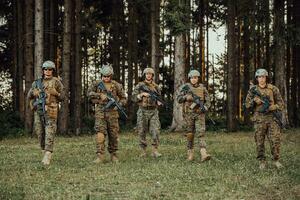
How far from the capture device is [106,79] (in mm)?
14523

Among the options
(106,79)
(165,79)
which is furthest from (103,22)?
(106,79)

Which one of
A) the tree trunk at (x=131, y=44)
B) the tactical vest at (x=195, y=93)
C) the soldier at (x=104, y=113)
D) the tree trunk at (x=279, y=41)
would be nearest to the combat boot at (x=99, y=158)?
the soldier at (x=104, y=113)

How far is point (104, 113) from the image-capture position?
14336 millimetres

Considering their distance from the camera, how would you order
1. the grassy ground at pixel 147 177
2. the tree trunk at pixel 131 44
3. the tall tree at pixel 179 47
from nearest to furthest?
the grassy ground at pixel 147 177 → the tall tree at pixel 179 47 → the tree trunk at pixel 131 44

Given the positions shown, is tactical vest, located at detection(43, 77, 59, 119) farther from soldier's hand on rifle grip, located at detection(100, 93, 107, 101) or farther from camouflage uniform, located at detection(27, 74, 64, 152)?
soldier's hand on rifle grip, located at detection(100, 93, 107, 101)

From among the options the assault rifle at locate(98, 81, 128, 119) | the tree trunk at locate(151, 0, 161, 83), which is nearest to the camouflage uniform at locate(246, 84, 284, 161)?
the assault rifle at locate(98, 81, 128, 119)

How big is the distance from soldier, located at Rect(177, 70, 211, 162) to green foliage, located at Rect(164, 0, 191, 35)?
969cm

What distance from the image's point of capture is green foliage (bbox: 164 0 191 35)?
2439 cm

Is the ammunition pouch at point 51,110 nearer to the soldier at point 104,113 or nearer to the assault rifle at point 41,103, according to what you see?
the assault rifle at point 41,103

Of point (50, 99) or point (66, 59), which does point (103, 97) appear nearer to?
point (50, 99)

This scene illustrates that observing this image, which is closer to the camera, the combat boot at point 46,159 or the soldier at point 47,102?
the combat boot at point 46,159

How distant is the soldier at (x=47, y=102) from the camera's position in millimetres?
13891

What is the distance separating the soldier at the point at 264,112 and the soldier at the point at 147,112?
359 cm

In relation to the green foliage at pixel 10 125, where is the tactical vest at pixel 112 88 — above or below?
above
